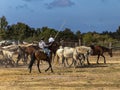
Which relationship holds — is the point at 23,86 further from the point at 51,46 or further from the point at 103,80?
the point at 51,46

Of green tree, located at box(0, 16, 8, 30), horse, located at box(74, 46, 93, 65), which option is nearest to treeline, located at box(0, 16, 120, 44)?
green tree, located at box(0, 16, 8, 30)

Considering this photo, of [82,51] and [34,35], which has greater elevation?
[34,35]

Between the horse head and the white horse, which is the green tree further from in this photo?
the white horse

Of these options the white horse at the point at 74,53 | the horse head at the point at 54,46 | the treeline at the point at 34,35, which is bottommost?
the white horse at the point at 74,53

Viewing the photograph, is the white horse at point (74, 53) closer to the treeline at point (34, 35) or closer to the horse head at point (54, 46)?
the horse head at point (54, 46)

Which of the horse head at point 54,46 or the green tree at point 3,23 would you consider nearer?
the horse head at point 54,46

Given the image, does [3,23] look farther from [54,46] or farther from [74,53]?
[74,53]

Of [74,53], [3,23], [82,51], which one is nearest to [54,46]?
[74,53]

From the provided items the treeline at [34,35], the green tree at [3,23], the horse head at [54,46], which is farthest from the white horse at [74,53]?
the green tree at [3,23]

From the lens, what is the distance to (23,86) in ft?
66.7

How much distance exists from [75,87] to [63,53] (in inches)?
542

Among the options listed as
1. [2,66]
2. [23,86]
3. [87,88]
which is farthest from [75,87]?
[2,66]

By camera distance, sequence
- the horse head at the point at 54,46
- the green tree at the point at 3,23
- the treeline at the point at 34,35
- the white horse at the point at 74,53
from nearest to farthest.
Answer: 1. the white horse at the point at 74,53
2. the horse head at the point at 54,46
3. the treeline at the point at 34,35
4. the green tree at the point at 3,23

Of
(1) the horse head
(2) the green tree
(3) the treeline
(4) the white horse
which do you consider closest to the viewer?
(4) the white horse
